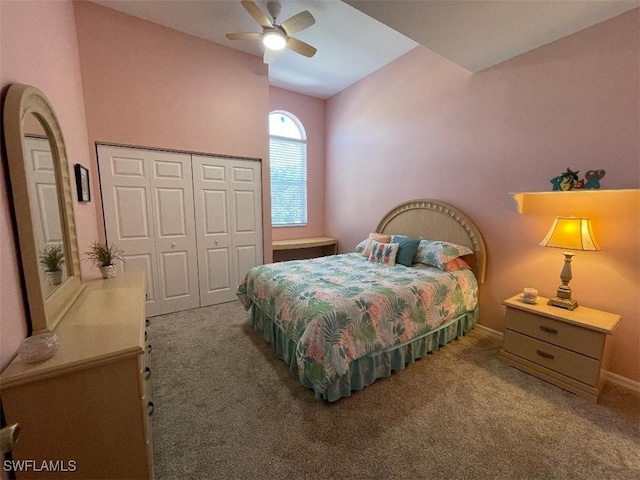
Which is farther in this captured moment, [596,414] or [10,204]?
[596,414]

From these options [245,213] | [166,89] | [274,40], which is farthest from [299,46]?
[245,213]

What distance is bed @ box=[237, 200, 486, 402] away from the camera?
5.72 feet

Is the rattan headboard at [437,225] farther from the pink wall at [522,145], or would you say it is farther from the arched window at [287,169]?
the arched window at [287,169]

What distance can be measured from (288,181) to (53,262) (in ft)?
11.9

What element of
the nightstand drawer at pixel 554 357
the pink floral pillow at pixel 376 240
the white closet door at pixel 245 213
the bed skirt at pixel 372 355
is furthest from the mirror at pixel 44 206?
the nightstand drawer at pixel 554 357

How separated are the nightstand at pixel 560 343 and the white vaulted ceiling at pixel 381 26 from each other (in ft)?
7.06

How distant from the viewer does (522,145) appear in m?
2.44

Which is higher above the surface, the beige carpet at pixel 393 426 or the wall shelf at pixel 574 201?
the wall shelf at pixel 574 201

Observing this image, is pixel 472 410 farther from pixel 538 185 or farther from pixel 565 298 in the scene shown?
pixel 538 185

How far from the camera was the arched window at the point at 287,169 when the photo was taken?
452cm

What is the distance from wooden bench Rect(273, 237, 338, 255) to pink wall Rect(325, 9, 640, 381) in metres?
1.01

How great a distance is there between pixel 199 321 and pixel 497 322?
10.7 ft

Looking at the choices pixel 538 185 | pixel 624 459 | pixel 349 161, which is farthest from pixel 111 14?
pixel 624 459

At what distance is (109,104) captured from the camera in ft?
9.09
